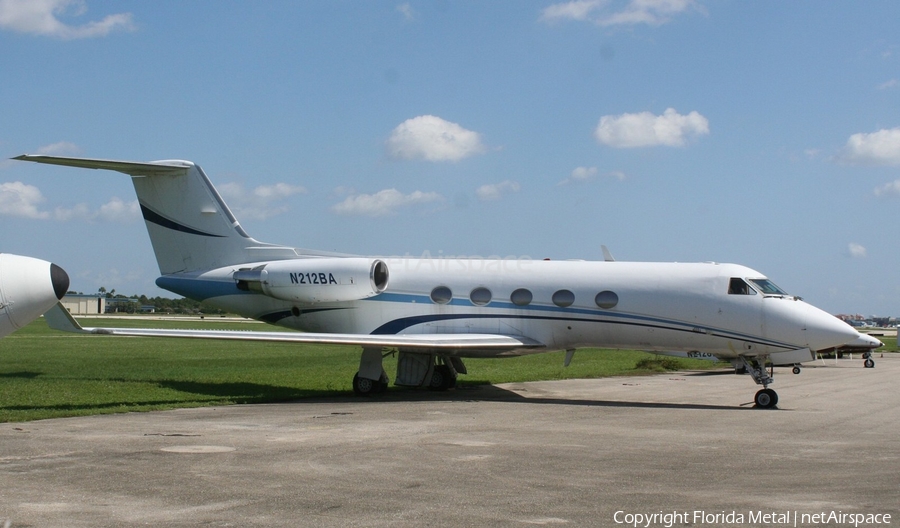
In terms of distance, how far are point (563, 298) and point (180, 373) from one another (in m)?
10.8

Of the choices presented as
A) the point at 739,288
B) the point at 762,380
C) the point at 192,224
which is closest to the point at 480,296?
the point at 739,288

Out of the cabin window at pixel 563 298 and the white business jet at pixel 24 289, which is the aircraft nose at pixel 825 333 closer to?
the cabin window at pixel 563 298

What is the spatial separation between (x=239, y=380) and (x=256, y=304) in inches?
85.4

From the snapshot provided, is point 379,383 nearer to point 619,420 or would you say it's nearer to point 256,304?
point 256,304

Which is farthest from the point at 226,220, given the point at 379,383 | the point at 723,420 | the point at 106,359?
the point at 723,420

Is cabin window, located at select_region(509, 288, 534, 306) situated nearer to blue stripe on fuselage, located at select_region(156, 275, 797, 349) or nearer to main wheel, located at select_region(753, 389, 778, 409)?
blue stripe on fuselage, located at select_region(156, 275, 797, 349)

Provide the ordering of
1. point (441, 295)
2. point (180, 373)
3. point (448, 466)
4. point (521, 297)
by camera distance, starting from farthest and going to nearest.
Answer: point (180, 373)
point (441, 295)
point (521, 297)
point (448, 466)

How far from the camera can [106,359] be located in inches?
1062

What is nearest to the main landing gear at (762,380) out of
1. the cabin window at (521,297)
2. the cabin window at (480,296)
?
the cabin window at (521,297)

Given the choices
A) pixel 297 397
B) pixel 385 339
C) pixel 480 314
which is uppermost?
pixel 480 314

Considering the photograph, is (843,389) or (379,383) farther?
(843,389)

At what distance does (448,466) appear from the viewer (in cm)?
953

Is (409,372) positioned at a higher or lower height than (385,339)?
lower

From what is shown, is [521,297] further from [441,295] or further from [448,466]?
[448,466]
